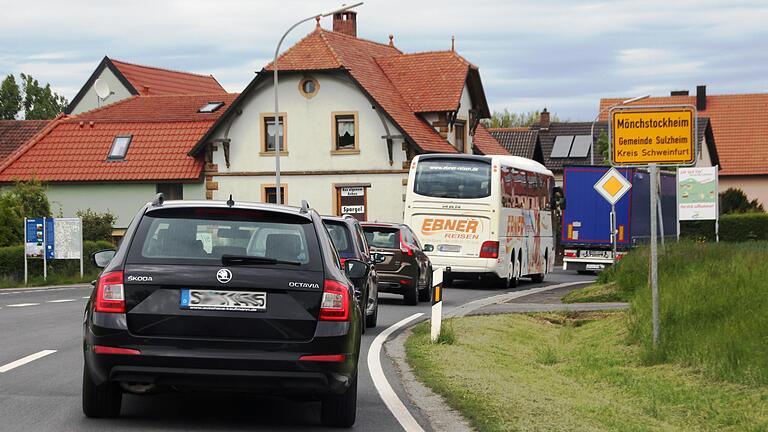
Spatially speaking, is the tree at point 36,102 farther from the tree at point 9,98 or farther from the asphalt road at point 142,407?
the asphalt road at point 142,407

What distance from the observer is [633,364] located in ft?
49.5

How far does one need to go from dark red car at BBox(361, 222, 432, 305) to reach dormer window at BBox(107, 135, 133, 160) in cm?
3282

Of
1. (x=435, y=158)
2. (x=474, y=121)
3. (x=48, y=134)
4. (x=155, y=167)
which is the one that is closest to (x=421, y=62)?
(x=474, y=121)

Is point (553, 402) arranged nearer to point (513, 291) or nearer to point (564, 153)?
point (513, 291)

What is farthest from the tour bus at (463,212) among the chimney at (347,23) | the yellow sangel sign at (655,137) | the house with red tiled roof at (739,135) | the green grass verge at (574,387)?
the house with red tiled roof at (739,135)

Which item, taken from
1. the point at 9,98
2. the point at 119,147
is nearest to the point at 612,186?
the point at 119,147

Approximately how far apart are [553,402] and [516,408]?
2.38ft

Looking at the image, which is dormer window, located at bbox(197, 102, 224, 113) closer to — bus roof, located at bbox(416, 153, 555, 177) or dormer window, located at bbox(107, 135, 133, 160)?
dormer window, located at bbox(107, 135, 133, 160)

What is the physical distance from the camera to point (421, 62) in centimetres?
5962

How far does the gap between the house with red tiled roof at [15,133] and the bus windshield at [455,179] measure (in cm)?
3705

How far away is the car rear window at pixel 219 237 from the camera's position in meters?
9.04

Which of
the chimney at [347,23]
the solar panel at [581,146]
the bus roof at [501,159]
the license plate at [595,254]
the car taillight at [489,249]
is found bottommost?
the license plate at [595,254]

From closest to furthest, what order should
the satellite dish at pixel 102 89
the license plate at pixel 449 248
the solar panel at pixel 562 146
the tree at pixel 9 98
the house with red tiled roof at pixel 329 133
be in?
the license plate at pixel 449 248
the house with red tiled roof at pixel 329 133
the satellite dish at pixel 102 89
the solar panel at pixel 562 146
the tree at pixel 9 98

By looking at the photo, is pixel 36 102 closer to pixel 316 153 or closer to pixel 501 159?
pixel 316 153
